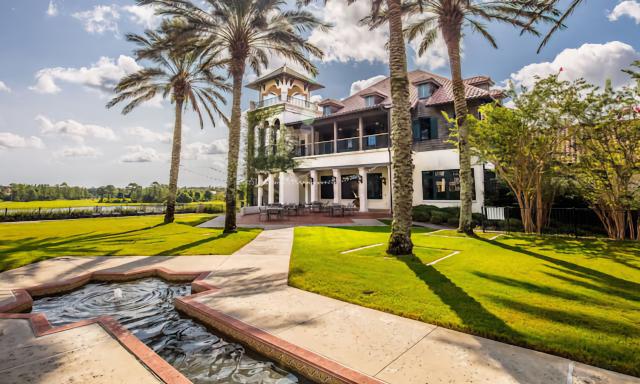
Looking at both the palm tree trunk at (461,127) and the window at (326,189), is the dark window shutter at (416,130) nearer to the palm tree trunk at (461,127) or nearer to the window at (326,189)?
the palm tree trunk at (461,127)

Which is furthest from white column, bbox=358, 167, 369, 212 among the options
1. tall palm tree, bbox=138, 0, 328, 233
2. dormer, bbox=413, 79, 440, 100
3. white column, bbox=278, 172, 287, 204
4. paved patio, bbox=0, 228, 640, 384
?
paved patio, bbox=0, 228, 640, 384

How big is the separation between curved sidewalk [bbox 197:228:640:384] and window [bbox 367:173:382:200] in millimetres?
21706

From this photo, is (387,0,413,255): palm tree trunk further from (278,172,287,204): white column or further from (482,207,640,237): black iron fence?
(278,172,287,204): white column

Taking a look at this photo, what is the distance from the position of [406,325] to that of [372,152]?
20814 millimetres

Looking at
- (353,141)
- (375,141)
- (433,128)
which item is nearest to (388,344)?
(433,128)

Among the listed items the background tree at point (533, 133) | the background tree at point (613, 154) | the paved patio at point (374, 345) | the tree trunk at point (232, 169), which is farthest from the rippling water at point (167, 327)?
the background tree at point (613, 154)

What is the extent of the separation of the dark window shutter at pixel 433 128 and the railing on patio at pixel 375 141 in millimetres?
3252

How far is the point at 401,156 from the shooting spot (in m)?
→ 8.55

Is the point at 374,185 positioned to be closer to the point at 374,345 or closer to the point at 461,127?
the point at 461,127

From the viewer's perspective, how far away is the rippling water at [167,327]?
3.58 metres

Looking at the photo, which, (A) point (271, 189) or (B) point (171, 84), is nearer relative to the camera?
(B) point (171, 84)

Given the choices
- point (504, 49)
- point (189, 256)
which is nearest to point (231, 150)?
point (189, 256)

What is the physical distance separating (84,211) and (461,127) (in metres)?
30.6

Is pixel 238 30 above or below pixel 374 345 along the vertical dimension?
above
